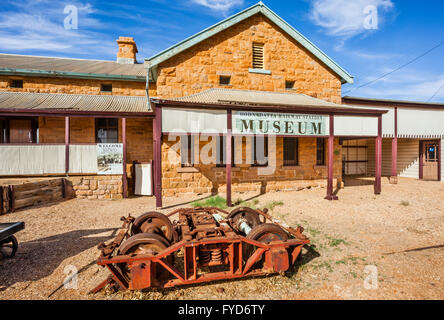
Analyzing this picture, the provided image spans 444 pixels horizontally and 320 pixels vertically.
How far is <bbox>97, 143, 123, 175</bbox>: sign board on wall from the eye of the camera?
877cm

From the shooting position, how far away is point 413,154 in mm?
14234

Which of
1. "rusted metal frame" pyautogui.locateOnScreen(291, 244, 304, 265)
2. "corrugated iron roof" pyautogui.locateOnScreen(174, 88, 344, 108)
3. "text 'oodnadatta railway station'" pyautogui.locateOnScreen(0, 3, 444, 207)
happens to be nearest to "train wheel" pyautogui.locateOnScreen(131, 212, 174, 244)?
"rusted metal frame" pyautogui.locateOnScreen(291, 244, 304, 265)

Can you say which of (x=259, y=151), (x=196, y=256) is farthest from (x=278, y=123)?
(x=196, y=256)

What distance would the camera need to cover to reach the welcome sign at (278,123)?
306 inches

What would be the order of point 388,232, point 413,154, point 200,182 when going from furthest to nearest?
point 413,154 < point 200,182 < point 388,232

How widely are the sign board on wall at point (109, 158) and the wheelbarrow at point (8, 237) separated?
470 cm

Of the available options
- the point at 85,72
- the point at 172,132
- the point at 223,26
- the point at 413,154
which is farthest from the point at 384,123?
the point at 85,72

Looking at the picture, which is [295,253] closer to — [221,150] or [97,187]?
[221,150]

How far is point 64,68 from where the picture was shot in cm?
1164

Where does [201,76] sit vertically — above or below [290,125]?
above

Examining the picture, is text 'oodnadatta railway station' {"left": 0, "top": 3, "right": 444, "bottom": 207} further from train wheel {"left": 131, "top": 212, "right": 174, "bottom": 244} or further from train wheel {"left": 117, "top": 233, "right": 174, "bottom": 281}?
train wheel {"left": 117, "top": 233, "right": 174, "bottom": 281}

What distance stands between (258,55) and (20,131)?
12.6 meters

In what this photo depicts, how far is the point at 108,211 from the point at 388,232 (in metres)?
8.19
